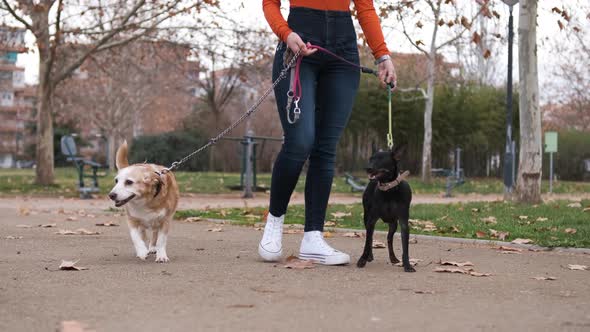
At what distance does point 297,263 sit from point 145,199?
45.7 inches

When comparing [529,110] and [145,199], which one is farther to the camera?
[529,110]

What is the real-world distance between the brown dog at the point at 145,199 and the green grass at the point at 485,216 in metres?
3.23

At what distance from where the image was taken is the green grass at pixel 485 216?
7758 mm

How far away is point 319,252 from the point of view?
215 inches

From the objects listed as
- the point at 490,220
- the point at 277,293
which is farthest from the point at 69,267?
the point at 490,220

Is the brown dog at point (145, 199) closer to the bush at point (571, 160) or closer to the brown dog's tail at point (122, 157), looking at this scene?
the brown dog's tail at point (122, 157)

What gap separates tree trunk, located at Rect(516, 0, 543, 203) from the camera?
1263 centimetres

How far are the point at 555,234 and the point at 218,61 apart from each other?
565 inches

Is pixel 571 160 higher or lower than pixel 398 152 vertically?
higher

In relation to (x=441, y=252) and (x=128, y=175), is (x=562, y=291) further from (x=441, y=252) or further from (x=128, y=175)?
(x=128, y=175)

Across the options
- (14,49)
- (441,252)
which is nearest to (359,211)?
(441,252)

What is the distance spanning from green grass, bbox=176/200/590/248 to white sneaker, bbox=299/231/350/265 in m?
2.34

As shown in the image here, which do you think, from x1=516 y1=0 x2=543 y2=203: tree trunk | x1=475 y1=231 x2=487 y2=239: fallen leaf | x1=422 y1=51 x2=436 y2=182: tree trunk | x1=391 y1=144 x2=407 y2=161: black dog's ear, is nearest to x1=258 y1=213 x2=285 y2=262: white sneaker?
x1=391 y1=144 x2=407 y2=161: black dog's ear

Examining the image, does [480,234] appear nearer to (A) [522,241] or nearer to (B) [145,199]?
(A) [522,241]
